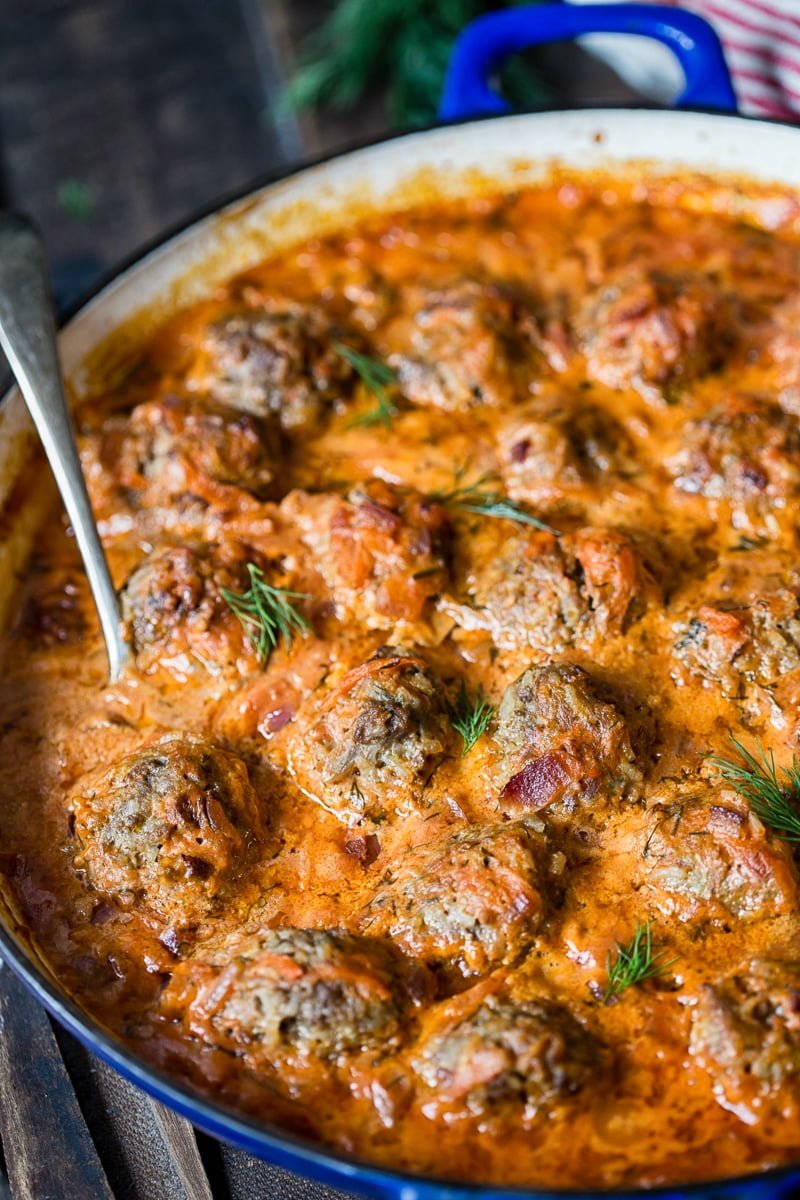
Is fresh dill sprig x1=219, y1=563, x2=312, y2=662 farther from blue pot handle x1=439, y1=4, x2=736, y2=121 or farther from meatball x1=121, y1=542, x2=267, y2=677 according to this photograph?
blue pot handle x1=439, y1=4, x2=736, y2=121

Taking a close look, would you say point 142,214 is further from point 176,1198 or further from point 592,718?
point 176,1198

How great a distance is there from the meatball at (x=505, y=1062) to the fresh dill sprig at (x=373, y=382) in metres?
1.97

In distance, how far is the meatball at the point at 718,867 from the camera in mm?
2941

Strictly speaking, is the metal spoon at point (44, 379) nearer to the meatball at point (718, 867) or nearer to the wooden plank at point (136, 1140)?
the wooden plank at point (136, 1140)

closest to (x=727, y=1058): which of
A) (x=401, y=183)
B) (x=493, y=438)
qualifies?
(x=493, y=438)

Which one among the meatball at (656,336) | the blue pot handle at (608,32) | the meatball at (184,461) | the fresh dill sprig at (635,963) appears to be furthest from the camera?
the blue pot handle at (608,32)

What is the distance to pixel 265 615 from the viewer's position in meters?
3.54

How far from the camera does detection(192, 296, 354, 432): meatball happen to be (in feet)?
13.4

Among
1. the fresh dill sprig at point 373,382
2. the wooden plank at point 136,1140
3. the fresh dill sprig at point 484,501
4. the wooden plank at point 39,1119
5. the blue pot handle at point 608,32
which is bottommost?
the wooden plank at point 136,1140

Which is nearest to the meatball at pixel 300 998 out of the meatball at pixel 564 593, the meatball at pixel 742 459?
the meatball at pixel 564 593

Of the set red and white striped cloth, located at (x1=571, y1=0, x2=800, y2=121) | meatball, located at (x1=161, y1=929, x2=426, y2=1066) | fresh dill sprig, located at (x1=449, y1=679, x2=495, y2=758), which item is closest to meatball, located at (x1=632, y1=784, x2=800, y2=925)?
fresh dill sprig, located at (x1=449, y1=679, x2=495, y2=758)

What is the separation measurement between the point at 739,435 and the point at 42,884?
2.34 meters

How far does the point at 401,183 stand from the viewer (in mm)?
4711

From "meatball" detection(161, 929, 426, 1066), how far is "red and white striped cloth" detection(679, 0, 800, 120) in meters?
Answer: 3.65
